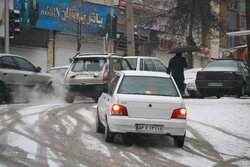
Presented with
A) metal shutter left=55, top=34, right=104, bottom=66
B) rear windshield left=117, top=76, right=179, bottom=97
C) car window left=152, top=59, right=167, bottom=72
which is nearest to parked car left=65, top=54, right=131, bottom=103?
car window left=152, top=59, right=167, bottom=72

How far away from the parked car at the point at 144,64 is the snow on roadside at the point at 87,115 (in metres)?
6.05

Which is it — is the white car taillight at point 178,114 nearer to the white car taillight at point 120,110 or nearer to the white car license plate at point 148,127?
the white car license plate at point 148,127

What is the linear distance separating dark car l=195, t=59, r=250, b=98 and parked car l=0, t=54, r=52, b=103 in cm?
613

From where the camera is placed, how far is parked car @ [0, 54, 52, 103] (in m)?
17.0

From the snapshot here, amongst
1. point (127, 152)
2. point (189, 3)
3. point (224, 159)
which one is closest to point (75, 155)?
point (127, 152)

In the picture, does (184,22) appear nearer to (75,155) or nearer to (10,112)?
(10,112)

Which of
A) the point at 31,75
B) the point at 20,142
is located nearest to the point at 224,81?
the point at 31,75

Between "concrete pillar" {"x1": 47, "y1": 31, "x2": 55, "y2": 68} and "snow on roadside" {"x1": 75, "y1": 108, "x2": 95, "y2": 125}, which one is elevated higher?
"concrete pillar" {"x1": 47, "y1": 31, "x2": 55, "y2": 68}

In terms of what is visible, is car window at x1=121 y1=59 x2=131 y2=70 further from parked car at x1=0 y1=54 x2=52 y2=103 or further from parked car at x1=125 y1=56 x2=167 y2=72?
parked car at x1=0 y1=54 x2=52 y2=103

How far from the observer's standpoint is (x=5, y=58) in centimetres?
1731

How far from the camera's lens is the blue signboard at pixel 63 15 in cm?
3062

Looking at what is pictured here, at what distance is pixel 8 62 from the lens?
17375 mm

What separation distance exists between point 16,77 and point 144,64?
608 cm

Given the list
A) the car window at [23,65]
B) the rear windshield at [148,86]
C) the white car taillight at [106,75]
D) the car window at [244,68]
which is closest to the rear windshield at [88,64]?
the white car taillight at [106,75]
